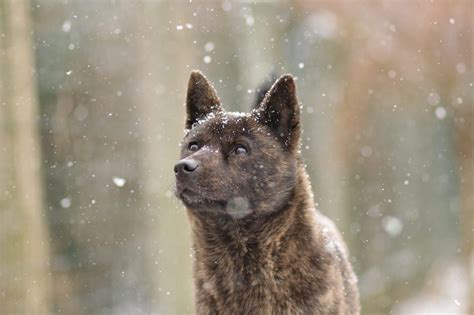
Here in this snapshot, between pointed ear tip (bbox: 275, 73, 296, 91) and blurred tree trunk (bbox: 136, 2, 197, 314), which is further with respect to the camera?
blurred tree trunk (bbox: 136, 2, 197, 314)

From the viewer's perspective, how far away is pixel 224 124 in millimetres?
3789

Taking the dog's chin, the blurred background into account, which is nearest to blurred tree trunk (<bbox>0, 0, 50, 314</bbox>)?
the blurred background

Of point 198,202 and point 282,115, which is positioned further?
A: point 282,115

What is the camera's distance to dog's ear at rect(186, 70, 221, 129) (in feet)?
13.2

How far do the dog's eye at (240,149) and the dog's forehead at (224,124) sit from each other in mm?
72

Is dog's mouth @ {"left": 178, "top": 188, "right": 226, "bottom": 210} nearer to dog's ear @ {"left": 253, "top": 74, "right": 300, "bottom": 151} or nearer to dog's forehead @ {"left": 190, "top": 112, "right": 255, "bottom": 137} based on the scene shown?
dog's forehead @ {"left": 190, "top": 112, "right": 255, "bottom": 137}

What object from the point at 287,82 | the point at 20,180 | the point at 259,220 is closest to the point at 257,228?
the point at 259,220

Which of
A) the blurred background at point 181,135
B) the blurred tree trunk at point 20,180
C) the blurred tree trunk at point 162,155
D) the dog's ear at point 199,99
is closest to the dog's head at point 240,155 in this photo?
the dog's ear at point 199,99

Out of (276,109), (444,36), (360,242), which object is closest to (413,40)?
(444,36)

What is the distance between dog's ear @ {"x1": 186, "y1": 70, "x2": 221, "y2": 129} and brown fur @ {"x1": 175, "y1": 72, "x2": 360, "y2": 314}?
13 centimetres

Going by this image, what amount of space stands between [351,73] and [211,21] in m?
2.62

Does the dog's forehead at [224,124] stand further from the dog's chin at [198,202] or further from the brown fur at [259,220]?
the dog's chin at [198,202]

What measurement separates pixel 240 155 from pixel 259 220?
33 centimetres

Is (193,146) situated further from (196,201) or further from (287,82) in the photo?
(287,82)
